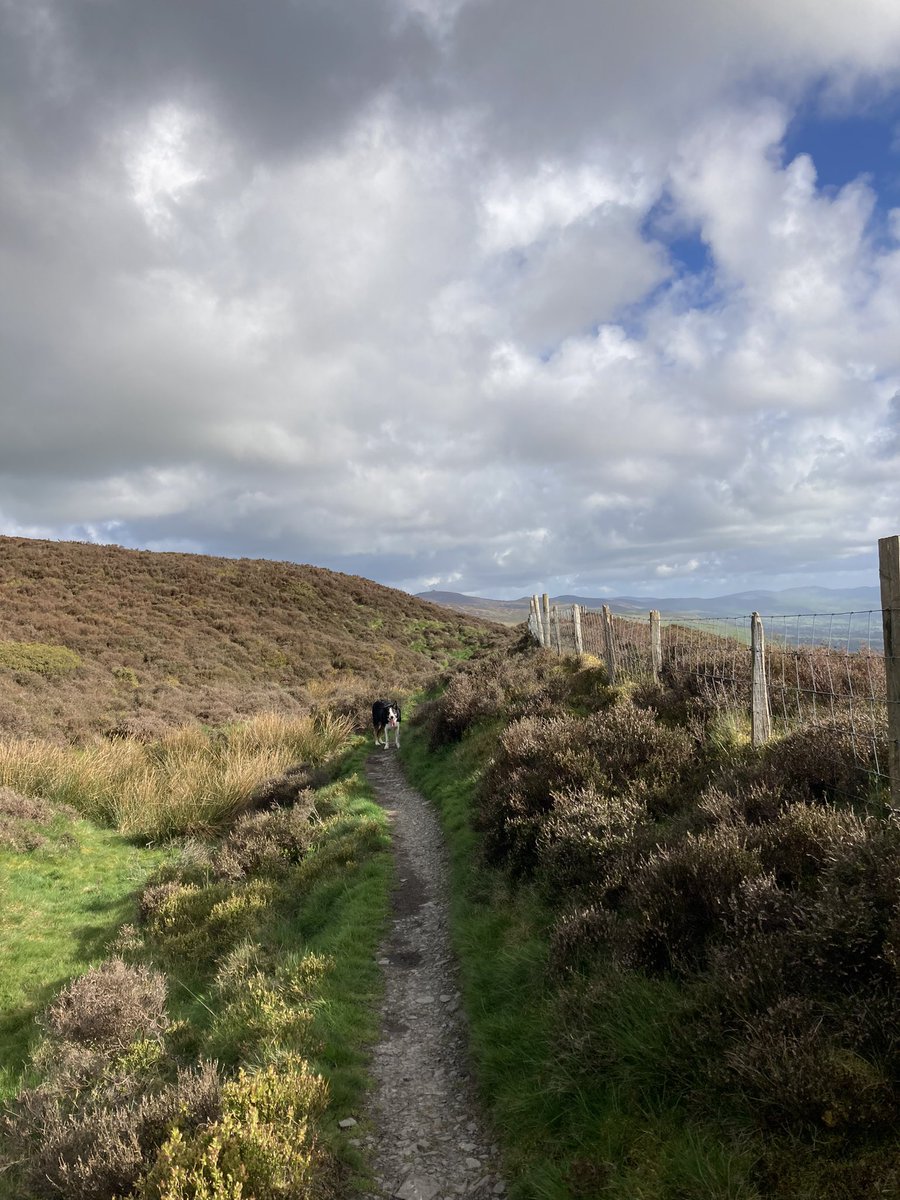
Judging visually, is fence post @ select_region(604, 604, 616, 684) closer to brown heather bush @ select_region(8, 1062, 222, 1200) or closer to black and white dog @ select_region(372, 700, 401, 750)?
black and white dog @ select_region(372, 700, 401, 750)

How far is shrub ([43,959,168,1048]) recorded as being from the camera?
6.30 m

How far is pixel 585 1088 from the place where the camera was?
13.5 ft

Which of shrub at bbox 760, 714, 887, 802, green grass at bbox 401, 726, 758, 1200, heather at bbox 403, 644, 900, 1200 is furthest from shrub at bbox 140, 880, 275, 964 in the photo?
shrub at bbox 760, 714, 887, 802

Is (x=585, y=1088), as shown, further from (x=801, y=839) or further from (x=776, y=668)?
(x=776, y=668)

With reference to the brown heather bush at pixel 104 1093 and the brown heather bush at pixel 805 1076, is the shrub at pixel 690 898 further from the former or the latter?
the brown heather bush at pixel 104 1093

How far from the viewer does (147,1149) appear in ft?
13.1

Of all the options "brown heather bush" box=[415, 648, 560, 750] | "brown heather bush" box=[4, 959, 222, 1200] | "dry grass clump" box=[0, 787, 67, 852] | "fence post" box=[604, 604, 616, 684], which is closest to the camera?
"brown heather bush" box=[4, 959, 222, 1200]

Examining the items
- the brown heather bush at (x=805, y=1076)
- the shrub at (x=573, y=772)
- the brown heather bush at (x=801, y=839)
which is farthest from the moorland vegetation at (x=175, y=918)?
the brown heather bush at (x=801, y=839)

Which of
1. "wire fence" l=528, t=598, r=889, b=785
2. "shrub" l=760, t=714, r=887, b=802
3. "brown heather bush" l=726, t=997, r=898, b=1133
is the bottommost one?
"brown heather bush" l=726, t=997, r=898, b=1133

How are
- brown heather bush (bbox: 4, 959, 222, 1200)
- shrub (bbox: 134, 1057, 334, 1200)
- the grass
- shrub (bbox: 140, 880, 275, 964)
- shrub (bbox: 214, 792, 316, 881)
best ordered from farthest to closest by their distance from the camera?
shrub (bbox: 214, 792, 316, 881)
shrub (bbox: 140, 880, 275, 964)
the grass
brown heather bush (bbox: 4, 959, 222, 1200)
shrub (bbox: 134, 1057, 334, 1200)

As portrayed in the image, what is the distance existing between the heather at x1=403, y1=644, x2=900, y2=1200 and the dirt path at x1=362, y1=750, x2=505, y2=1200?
287 millimetres

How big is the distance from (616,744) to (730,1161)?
5.60 meters

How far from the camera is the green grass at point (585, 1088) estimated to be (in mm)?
3280

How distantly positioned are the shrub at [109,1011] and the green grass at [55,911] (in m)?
0.59
